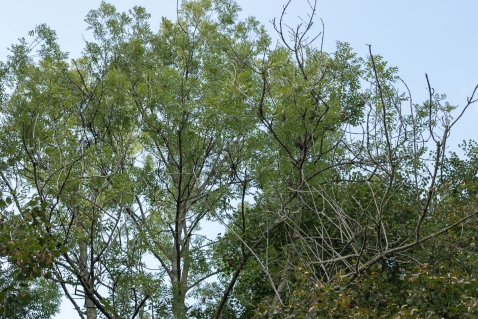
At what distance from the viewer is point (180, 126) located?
1051 cm

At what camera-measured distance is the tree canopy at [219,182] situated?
7438mm

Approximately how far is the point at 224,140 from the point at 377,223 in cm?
540

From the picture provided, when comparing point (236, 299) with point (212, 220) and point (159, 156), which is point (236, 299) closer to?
point (212, 220)

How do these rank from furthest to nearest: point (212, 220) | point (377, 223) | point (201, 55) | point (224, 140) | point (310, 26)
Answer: point (201, 55) → point (212, 220) → point (224, 140) → point (310, 26) → point (377, 223)

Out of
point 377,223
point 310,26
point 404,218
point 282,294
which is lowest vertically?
point 377,223

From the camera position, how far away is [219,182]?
39.4ft

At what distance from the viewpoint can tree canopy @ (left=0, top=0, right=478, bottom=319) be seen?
7.44m

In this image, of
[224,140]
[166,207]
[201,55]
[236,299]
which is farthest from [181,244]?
[201,55]

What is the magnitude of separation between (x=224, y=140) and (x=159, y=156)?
1.53 meters

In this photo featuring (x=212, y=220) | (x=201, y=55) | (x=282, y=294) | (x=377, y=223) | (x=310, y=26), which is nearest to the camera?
(x=377, y=223)

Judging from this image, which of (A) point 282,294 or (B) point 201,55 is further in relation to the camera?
(B) point 201,55

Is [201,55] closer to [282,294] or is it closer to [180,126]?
[180,126]

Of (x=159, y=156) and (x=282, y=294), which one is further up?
(x=159, y=156)

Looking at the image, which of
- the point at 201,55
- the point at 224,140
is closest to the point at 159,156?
the point at 224,140
